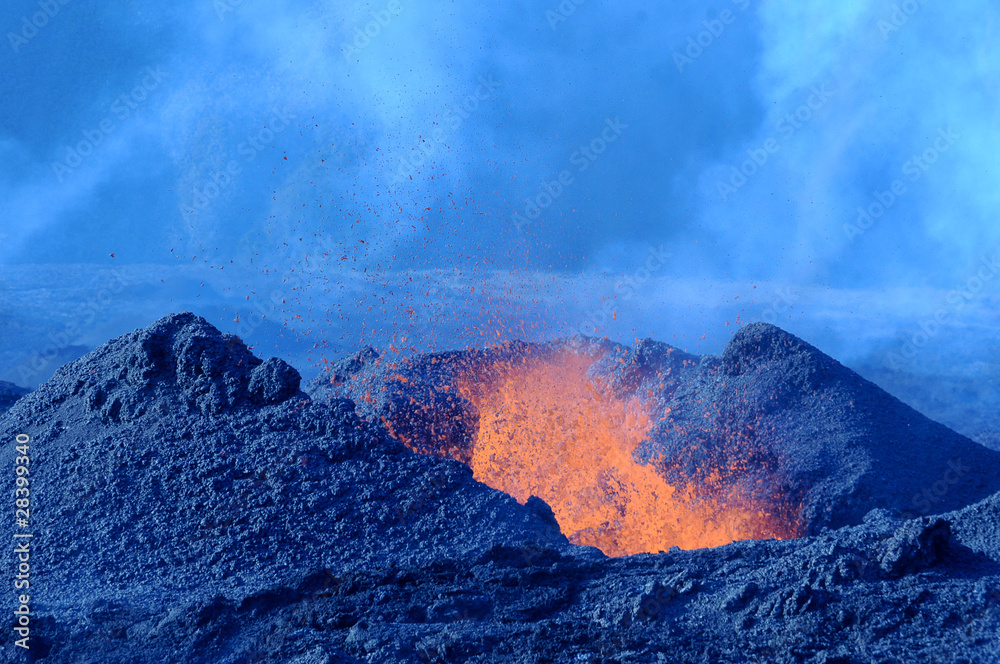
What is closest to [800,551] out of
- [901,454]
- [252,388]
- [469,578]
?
[469,578]

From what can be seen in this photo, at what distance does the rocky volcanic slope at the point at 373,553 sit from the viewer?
5852mm

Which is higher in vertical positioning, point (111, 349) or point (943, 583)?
Result: point (111, 349)

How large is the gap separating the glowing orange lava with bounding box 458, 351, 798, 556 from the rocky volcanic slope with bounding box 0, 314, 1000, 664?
1045 millimetres

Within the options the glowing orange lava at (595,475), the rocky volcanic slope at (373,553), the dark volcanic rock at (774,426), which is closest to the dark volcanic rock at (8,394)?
the rocky volcanic slope at (373,553)

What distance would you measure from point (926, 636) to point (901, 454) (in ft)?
18.0

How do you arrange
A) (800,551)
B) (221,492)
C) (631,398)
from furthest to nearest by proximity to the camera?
(631,398) → (221,492) → (800,551)

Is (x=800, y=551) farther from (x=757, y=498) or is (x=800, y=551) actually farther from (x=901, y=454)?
(x=901, y=454)

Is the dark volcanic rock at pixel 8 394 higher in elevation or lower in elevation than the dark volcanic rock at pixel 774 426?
higher

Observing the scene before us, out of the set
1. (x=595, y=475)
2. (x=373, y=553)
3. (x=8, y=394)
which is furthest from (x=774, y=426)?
(x=8, y=394)

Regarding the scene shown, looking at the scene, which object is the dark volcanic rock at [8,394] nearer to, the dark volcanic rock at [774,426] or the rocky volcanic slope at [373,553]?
the rocky volcanic slope at [373,553]

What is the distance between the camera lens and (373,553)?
7.39 meters

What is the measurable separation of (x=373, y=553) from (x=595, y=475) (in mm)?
4490

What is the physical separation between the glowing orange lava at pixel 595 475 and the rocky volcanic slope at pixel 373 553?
3.43 ft

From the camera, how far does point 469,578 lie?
685 centimetres
